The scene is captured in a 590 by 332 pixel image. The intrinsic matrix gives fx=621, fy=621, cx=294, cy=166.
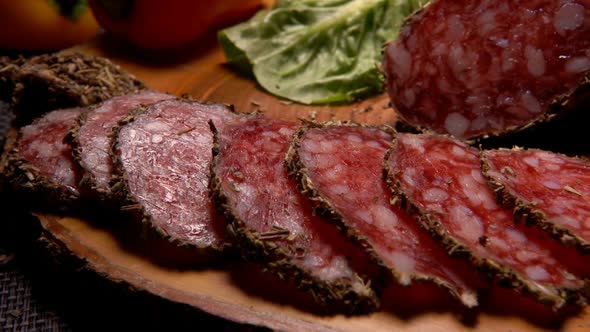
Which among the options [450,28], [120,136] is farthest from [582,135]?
[120,136]

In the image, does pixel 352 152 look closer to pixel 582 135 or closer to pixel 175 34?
pixel 582 135

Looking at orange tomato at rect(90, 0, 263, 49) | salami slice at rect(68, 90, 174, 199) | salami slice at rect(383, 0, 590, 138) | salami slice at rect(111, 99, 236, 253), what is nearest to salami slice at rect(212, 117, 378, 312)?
salami slice at rect(111, 99, 236, 253)

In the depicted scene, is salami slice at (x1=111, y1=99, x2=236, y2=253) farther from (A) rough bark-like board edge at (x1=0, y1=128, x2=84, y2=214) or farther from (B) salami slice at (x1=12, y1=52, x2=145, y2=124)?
(B) salami slice at (x1=12, y1=52, x2=145, y2=124)

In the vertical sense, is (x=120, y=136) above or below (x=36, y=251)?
above

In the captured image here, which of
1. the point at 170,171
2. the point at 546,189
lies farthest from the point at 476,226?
the point at 170,171

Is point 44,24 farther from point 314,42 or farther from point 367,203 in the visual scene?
point 367,203

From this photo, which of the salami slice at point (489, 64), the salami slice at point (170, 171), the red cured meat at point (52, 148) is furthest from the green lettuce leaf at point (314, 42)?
the red cured meat at point (52, 148)
